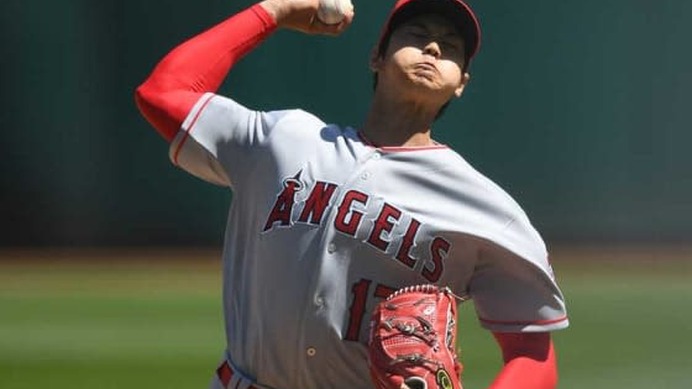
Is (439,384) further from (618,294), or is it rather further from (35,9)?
(35,9)

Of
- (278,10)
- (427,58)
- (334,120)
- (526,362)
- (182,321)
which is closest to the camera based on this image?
(526,362)

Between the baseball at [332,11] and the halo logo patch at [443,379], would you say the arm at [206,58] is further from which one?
the halo logo patch at [443,379]

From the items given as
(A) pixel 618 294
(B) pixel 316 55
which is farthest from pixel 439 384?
(B) pixel 316 55

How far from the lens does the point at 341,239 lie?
2.79 metres

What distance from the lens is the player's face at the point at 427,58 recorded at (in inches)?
113

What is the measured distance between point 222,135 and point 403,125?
0.36 m

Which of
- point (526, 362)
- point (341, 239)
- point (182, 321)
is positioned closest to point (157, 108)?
point (341, 239)

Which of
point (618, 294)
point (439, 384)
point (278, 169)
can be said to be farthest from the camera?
point (618, 294)

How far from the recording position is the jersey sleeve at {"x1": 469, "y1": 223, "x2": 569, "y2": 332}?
276 cm

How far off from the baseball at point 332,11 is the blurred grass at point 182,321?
3689 millimetres

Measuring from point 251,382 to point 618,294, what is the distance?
262 inches

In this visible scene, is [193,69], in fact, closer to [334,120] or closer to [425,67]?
[425,67]

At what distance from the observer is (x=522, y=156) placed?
35.2ft

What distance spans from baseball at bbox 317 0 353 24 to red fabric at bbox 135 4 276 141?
0.10m
